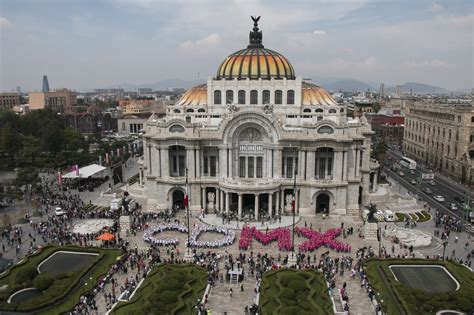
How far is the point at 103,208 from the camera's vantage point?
211ft

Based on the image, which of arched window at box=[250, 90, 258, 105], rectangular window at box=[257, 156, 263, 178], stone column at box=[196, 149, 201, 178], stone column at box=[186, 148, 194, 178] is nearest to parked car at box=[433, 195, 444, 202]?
rectangular window at box=[257, 156, 263, 178]

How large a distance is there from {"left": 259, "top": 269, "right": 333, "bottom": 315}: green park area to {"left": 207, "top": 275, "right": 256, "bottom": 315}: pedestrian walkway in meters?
1.43

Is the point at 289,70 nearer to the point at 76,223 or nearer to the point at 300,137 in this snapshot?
the point at 300,137

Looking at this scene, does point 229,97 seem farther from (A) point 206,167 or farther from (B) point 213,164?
(A) point 206,167

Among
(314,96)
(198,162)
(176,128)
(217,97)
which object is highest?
(314,96)

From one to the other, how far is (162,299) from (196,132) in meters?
30.3

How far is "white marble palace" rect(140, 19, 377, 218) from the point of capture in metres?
58.9

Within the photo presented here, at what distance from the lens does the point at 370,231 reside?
50500mm

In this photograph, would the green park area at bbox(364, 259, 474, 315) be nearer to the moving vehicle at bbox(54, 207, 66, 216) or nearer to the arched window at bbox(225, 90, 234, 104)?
the arched window at bbox(225, 90, 234, 104)

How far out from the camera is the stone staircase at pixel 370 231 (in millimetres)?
50312

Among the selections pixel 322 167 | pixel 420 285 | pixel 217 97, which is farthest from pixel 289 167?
pixel 420 285

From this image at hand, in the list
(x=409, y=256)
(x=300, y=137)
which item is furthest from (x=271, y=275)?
(x=300, y=137)

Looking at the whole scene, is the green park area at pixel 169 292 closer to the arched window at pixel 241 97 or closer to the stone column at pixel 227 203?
the stone column at pixel 227 203

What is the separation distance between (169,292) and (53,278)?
38.2 ft
